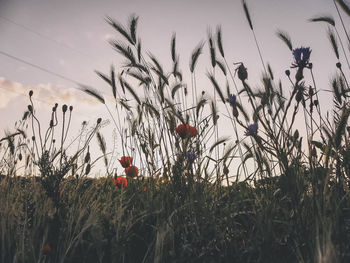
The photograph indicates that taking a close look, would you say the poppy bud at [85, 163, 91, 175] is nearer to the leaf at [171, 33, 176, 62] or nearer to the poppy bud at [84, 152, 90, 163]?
the poppy bud at [84, 152, 90, 163]

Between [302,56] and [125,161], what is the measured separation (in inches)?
56.2

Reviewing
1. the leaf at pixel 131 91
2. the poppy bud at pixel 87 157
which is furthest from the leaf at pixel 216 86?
the poppy bud at pixel 87 157

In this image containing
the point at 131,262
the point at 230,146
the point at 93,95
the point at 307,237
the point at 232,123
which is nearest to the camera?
the point at 307,237

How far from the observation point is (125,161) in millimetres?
2096

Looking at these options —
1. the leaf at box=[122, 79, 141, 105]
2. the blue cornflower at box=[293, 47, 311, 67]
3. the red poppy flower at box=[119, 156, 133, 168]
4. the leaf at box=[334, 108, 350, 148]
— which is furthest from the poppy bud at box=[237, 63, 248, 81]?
the red poppy flower at box=[119, 156, 133, 168]

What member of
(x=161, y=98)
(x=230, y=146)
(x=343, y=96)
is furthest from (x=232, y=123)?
(x=343, y=96)

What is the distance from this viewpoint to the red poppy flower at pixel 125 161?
209 centimetres

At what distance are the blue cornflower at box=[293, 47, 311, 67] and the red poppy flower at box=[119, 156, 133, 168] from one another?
1387 mm

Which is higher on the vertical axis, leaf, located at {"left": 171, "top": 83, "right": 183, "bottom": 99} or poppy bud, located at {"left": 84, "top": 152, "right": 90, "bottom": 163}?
leaf, located at {"left": 171, "top": 83, "right": 183, "bottom": 99}

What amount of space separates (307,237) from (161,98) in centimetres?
119

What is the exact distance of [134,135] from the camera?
220 centimetres

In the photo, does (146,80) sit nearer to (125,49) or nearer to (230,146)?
(125,49)

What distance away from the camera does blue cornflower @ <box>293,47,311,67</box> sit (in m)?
1.13

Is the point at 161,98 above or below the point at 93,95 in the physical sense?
below
